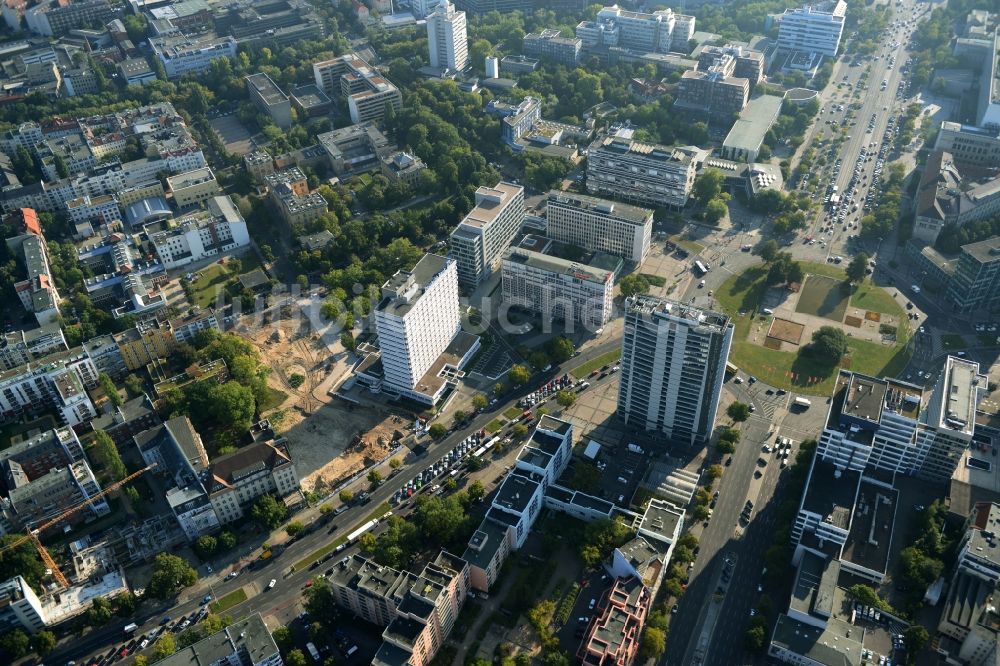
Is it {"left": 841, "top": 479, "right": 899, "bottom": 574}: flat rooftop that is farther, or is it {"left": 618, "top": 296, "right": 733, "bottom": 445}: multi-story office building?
{"left": 618, "top": 296, "right": 733, "bottom": 445}: multi-story office building

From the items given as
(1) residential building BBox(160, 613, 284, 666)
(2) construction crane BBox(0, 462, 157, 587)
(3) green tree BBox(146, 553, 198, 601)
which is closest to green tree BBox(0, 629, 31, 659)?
(2) construction crane BBox(0, 462, 157, 587)

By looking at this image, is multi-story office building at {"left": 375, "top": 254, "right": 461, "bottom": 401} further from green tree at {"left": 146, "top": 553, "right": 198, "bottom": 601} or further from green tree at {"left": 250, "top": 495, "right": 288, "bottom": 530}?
green tree at {"left": 146, "top": 553, "right": 198, "bottom": 601}

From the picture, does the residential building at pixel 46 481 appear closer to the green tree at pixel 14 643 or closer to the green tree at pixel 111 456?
the green tree at pixel 111 456

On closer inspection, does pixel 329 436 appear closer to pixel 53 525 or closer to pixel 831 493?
pixel 53 525

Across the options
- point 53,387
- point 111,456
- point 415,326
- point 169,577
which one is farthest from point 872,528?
point 53,387

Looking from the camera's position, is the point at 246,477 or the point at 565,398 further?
the point at 565,398

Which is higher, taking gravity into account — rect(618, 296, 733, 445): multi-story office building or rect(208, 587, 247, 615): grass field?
rect(618, 296, 733, 445): multi-story office building
